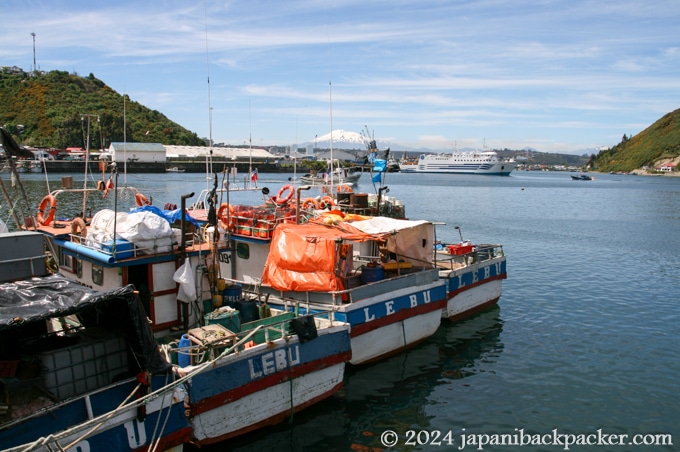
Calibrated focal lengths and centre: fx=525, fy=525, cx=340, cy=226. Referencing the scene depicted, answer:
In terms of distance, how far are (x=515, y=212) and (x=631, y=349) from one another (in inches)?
2068

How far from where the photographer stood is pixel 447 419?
14047 millimetres

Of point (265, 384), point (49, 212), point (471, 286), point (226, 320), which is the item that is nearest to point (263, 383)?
point (265, 384)

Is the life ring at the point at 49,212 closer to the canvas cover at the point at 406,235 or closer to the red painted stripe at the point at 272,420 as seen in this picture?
the canvas cover at the point at 406,235

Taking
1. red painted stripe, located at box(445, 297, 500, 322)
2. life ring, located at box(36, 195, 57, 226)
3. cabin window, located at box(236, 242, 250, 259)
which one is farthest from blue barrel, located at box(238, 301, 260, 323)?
red painted stripe, located at box(445, 297, 500, 322)

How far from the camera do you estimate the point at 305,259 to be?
49.7 feet

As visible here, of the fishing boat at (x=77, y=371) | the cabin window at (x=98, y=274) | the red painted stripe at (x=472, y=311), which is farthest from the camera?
the red painted stripe at (x=472, y=311)

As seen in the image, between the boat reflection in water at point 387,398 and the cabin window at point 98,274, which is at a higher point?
the cabin window at point 98,274

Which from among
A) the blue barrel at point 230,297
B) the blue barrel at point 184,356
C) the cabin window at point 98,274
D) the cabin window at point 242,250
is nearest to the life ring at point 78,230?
the cabin window at point 98,274

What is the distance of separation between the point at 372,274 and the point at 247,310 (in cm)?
403

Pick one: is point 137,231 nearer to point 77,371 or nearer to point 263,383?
point 77,371

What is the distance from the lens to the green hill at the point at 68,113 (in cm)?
12900

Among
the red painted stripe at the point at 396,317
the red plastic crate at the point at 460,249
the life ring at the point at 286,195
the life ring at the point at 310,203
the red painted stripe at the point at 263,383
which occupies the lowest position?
the red painted stripe at the point at 263,383

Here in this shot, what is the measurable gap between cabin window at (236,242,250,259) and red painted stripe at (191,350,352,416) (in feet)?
21.5

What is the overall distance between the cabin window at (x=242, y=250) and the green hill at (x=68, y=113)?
10091cm
